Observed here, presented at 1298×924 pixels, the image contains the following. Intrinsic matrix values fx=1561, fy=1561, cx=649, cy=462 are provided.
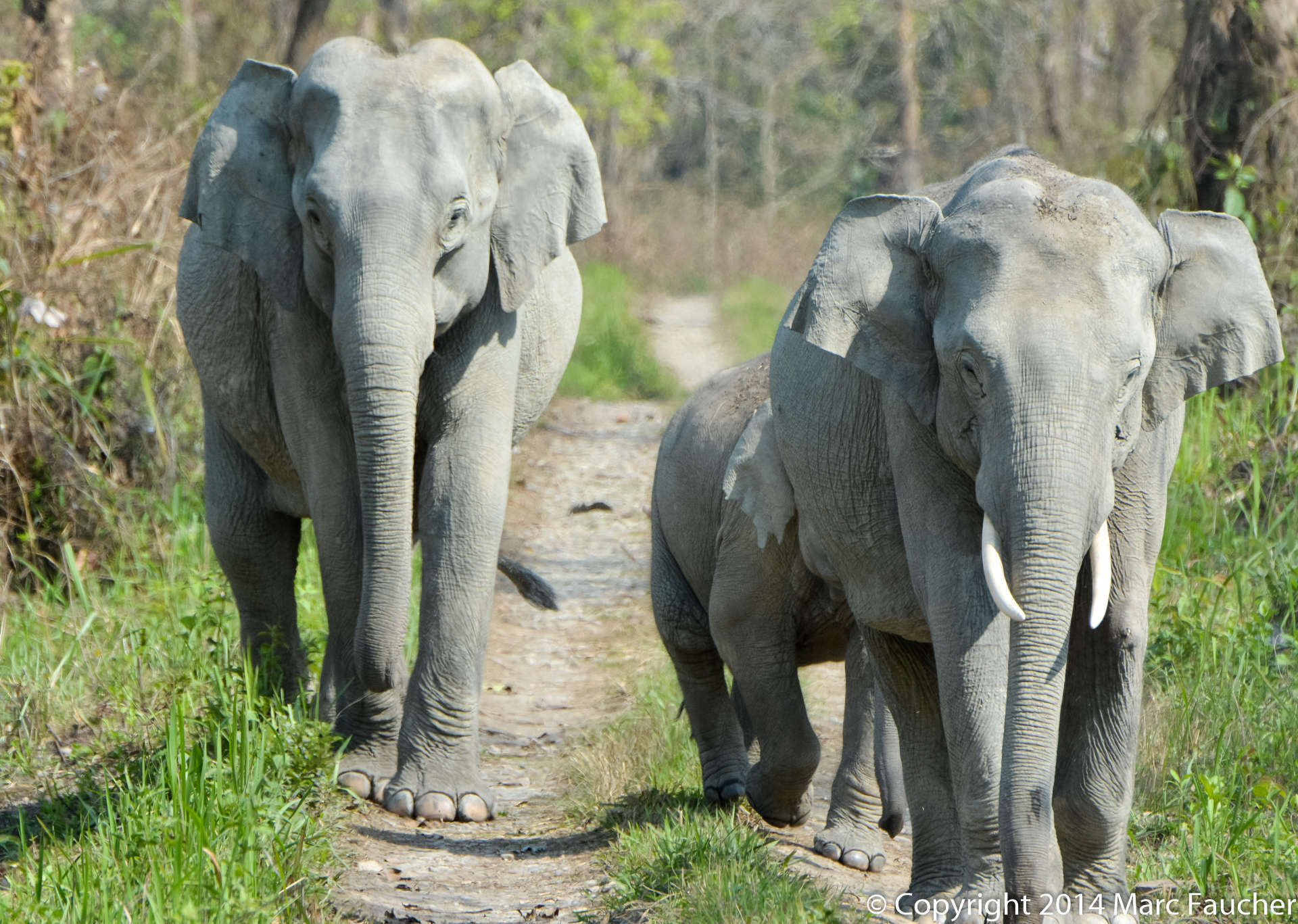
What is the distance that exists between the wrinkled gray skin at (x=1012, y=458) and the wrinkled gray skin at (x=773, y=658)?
0.70 m

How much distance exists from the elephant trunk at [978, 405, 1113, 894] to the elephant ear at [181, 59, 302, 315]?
296 cm

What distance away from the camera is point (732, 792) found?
522cm

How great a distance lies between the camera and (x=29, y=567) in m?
6.86

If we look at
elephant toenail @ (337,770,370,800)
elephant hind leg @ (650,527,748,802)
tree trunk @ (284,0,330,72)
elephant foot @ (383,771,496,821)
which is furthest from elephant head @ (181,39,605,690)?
tree trunk @ (284,0,330,72)

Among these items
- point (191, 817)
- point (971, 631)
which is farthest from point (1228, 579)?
point (191, 817)

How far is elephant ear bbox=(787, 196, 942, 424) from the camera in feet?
11.8

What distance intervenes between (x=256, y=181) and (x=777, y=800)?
274 cm

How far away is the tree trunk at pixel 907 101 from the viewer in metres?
23.9

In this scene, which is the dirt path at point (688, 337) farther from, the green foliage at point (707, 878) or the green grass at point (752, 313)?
the green foliage at point (707, 878)

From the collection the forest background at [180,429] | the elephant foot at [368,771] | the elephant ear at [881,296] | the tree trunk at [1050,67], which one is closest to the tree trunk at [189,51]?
the forest background at [180,429]

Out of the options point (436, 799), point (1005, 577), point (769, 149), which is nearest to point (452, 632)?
point (436, 799)

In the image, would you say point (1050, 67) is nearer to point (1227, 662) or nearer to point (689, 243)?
point (689, 243)

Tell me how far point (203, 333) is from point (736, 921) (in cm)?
341

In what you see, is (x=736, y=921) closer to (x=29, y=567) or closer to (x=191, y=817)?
(x=191, y=817)
